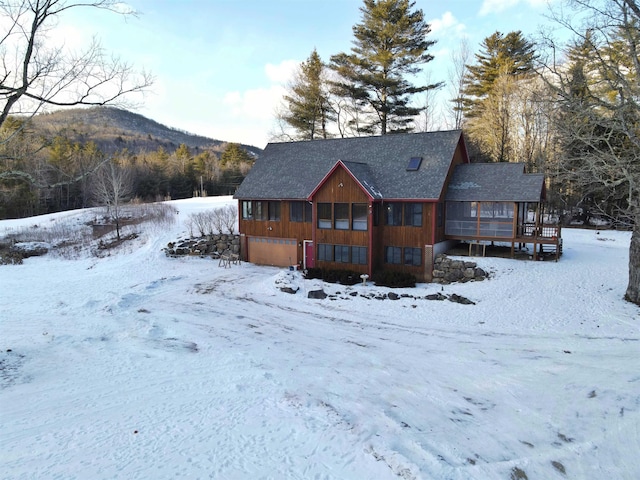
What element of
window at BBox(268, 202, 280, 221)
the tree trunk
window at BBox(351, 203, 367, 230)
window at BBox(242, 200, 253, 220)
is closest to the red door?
window at BBox(268, 202, 280, 221)

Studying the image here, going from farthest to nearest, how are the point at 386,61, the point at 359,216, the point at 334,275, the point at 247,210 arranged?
the point at 386,61 < the point at 247,210 < the point at 359,216 < the point at 334,275

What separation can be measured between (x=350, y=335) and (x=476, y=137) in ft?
103

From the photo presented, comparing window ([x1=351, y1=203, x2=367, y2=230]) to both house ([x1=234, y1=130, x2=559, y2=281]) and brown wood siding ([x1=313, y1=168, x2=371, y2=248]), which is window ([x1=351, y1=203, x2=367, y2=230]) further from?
A: brown wood siding ([x1=313, y1=168, x2=371, y2=248])

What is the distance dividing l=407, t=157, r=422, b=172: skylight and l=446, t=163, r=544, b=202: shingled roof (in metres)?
2.10

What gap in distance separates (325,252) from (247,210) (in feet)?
20.7

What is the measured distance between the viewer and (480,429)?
24.3 feet

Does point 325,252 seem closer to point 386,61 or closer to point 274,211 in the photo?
point 274,211

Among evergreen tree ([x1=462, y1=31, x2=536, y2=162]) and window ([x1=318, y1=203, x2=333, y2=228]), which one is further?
evergreen tree ([x1=462, y1=31, x2=536, y2=162])

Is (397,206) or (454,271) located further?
(397,206)

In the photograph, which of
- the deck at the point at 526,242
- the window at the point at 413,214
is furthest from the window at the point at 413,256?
the deck at the point at 526,242

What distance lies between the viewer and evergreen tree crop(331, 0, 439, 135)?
3112 cm

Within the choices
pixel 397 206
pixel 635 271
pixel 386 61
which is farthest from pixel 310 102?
pixel 635 271

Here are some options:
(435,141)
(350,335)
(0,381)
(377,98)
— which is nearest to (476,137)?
(377,98)

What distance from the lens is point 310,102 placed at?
36.6 metres
